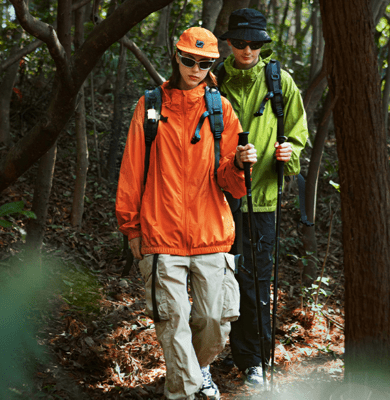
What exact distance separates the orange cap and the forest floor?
96.7 inches

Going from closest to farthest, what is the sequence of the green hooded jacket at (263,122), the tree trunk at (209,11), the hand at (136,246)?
1. the hand at (136,246)
2. the green hooded jacket at (263,122)
3. the tree trunk at (209,11)

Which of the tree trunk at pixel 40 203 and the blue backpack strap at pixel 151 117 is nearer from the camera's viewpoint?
the blue backpack strap at pixel 151 117

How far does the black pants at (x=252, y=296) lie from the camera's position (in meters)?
3.66

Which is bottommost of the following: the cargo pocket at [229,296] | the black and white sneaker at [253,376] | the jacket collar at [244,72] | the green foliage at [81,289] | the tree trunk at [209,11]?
the black and white sneaker at [253,376]

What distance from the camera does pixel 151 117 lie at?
301 centimetres

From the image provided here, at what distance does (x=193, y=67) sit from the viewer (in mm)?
3055

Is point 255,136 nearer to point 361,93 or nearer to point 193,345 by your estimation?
point 361,93

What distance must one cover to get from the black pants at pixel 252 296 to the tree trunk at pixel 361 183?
950 millimetres

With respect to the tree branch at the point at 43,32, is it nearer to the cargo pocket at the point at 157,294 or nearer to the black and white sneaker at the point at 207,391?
the cargo pocket at the point at 157,294

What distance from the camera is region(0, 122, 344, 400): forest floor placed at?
3344 mm

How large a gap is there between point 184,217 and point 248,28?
1.61 meters

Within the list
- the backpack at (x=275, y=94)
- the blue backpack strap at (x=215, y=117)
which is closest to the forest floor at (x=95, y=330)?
the backpack at (x=275, y=94)

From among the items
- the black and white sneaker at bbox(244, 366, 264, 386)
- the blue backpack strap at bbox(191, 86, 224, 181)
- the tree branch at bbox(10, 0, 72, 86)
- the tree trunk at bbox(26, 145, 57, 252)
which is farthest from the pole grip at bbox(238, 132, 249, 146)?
the tree trunk at bbox(26, 145, 57, 252)

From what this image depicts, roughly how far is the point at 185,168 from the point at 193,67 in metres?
0.70
